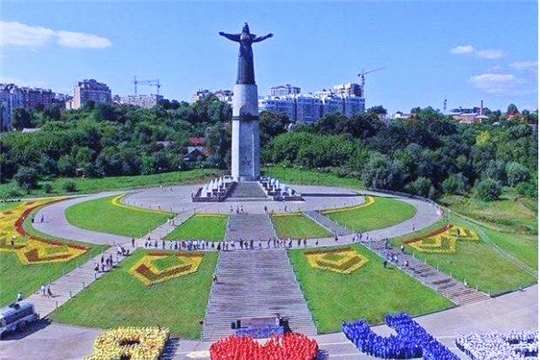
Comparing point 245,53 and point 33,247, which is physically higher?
point 245,53

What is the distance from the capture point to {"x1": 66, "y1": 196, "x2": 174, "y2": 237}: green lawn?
47031mm

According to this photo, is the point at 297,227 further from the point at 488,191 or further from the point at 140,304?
the point at 488,191

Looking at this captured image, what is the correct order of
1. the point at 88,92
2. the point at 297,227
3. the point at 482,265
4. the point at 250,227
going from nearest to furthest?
the point at 482,265 < the point at 250,227 < the point at 297,227 < the point at 88,92

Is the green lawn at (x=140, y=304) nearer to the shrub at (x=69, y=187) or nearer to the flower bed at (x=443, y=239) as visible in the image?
the flower bed at (x=443, y=239)

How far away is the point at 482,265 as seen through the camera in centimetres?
4172

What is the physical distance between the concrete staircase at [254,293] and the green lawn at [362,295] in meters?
0.70

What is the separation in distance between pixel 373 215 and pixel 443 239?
8.31 meters

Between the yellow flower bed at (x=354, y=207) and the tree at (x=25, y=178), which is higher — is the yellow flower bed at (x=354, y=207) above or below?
below

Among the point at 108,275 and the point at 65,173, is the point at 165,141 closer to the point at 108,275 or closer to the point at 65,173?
the point at 65,173

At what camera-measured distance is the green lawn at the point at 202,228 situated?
44.2m

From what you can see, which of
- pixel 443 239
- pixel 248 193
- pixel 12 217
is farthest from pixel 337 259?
pixel 12 217

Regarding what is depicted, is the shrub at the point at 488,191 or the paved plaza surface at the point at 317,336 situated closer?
the paved plaza surface at the point at 317,336

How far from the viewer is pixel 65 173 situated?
8181cm

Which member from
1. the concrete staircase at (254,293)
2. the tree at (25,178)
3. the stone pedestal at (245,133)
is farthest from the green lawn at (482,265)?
the tree at (25,178)
